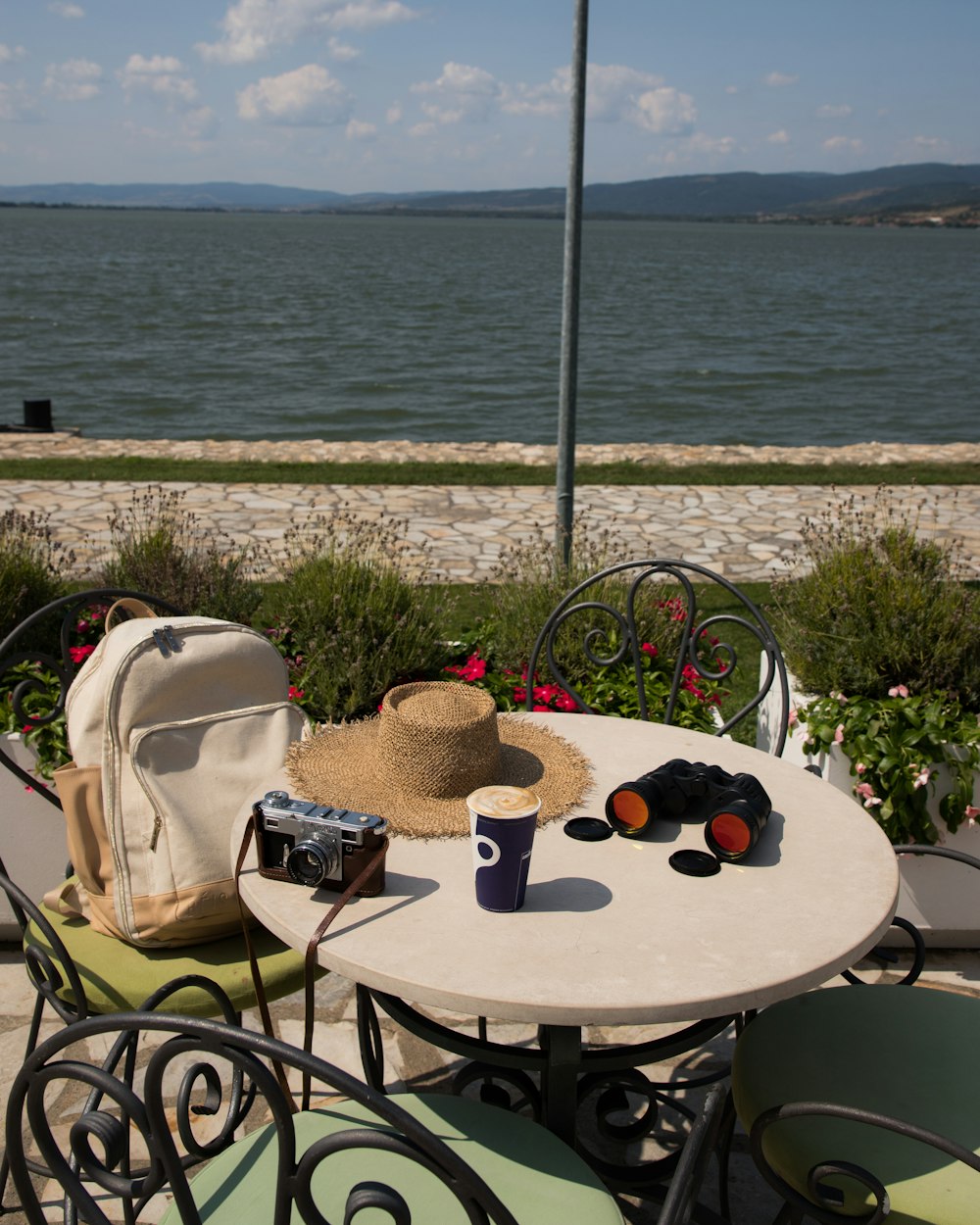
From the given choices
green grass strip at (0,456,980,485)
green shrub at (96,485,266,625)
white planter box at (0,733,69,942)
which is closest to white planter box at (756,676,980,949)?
white planter box at (0,733,69,942)

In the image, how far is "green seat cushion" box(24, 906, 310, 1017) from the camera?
2361 mm

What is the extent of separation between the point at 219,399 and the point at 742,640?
58.5ft

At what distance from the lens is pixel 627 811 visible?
2271 mm

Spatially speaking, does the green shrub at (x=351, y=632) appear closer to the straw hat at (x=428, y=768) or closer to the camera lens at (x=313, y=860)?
the straw hat at (x=428, y=768)

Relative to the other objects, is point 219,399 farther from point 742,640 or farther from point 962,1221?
point 962,1221

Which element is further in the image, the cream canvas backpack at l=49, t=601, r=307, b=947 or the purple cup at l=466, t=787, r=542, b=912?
the cream canvas backpack at l=49, t=601, r=307, b=947

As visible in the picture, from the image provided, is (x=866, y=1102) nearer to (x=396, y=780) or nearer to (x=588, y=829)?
(x=588, y=829)

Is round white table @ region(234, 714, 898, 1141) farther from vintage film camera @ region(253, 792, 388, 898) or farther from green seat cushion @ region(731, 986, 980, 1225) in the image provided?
green seat cushion @ region(731, 986, 980, 1225)

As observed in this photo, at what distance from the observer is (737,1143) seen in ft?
9.12

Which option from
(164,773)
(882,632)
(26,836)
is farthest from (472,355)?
(164,773)

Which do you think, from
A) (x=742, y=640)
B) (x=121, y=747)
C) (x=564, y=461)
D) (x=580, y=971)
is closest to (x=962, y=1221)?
(x=580, y=971)

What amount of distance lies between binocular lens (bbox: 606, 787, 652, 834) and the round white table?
3 centimetres

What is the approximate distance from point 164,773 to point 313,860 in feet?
2.03

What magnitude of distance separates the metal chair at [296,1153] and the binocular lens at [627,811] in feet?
2.00
